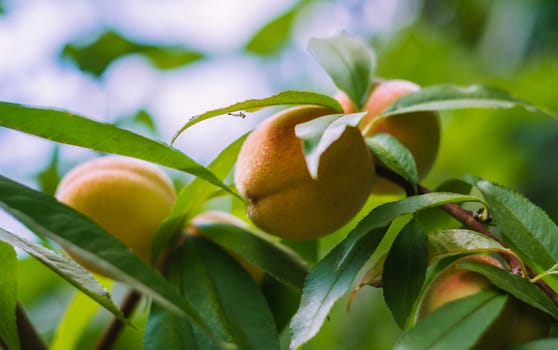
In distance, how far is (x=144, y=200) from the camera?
2.31ft

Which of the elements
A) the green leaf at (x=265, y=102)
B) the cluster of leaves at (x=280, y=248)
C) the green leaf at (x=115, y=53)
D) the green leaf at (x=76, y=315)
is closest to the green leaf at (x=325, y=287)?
the cluster of leaves at (x=280, y=248)

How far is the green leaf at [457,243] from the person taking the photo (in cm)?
51

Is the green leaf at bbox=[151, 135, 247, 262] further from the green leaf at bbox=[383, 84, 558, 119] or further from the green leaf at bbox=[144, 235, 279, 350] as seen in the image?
the green leaf at bbox=[383, 84, 558, 119]

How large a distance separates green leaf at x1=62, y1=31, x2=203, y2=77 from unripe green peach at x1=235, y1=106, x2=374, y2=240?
1.04m

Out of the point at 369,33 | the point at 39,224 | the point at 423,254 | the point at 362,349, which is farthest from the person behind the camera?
the point at 369,33

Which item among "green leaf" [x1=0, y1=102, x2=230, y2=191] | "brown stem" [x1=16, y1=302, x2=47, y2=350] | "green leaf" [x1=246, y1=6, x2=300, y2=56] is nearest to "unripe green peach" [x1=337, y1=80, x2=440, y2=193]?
"green leaf" [x1=0, y1=102, x2=230, y2=191]

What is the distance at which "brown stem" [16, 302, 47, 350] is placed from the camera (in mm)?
621

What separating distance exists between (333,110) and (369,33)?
187cm

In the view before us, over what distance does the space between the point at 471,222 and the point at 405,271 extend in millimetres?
90

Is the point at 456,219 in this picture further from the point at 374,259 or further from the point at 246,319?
the point at 246,319

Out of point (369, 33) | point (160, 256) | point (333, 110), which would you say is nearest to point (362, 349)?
point (160, 256)

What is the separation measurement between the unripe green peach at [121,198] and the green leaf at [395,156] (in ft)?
0.75

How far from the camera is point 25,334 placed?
62 centimetres

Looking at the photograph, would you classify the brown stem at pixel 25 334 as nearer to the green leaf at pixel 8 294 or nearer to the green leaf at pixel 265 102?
the green leaf at pixel 8 294
